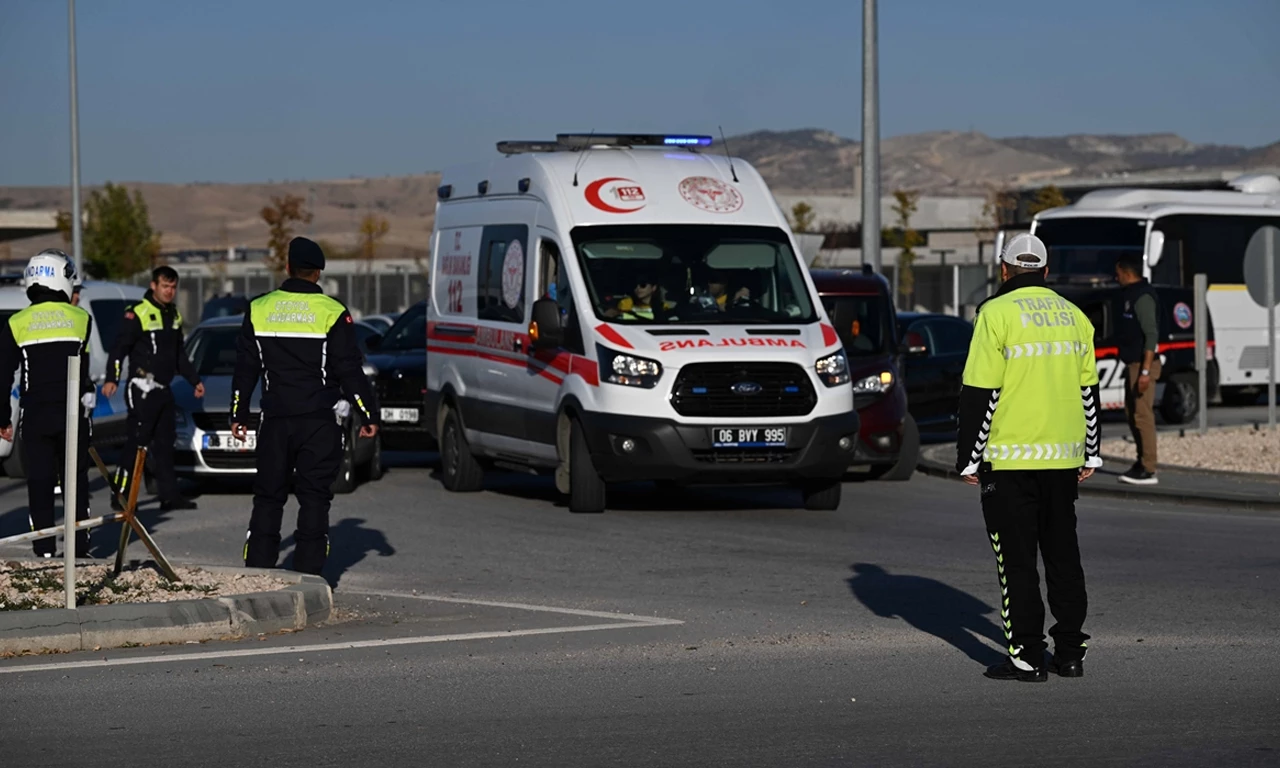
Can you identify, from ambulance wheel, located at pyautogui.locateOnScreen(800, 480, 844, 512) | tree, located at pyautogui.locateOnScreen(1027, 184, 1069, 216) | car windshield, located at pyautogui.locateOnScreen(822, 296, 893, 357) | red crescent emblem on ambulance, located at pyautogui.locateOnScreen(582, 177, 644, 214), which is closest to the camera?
ambulance wheel, located at pyautogui.locateOnScreen(800, 480, 844, 512)

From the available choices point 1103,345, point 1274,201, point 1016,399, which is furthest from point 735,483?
point 1274,201

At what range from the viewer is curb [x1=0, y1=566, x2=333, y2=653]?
919 centimetres

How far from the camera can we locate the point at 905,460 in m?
18.5

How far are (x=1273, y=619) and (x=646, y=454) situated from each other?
5.76 m

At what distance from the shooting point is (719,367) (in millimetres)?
14750

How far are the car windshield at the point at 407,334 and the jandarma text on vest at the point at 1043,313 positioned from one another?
45.1 feet

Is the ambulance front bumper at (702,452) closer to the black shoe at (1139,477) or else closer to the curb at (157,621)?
the black shoe at (1139,477)

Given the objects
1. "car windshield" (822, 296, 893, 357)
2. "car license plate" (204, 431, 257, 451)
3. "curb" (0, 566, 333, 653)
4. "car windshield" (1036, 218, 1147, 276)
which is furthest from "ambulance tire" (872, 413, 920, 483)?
"car windshield" (1036, 218, 1147, 276)

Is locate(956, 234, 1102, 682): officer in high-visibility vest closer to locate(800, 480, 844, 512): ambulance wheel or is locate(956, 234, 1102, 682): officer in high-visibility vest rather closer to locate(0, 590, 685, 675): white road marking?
locate(0, 590, 685, 675): white road marking

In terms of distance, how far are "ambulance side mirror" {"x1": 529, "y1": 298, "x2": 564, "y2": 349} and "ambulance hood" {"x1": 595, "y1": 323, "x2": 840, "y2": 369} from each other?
0.42 meters

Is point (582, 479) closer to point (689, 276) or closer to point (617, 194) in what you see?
point (689, 276)

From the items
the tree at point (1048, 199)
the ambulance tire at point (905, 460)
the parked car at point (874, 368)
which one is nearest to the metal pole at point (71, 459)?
the parked car at point (874, 368)

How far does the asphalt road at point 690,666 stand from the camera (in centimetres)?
696

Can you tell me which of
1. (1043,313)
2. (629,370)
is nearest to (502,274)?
(629,370)
